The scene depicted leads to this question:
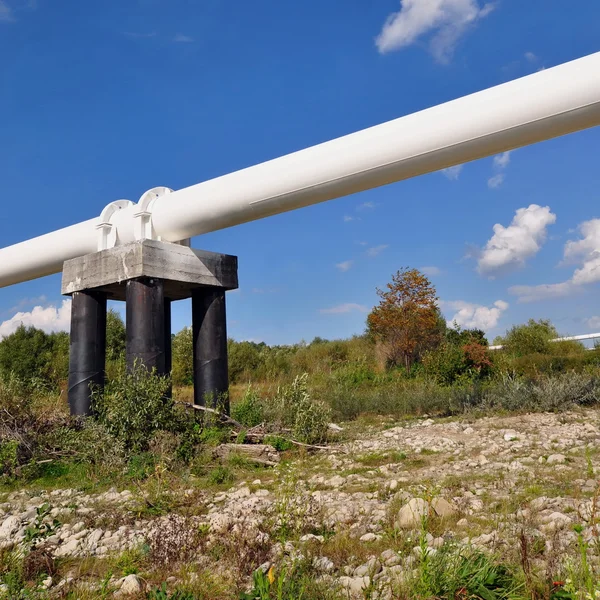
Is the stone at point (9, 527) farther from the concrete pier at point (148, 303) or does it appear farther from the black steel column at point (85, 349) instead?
the black steel column at point (85, 349)

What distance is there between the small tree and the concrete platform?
35.2 feet

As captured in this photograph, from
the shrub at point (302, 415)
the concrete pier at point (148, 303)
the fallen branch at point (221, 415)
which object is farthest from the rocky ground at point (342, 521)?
the concrete pier at point (148, 303)

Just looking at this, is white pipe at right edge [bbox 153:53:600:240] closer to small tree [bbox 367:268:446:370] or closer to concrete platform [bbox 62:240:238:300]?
concrete platform [bbox 62:240:238:300]

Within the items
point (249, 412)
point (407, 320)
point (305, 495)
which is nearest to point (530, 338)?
point (407, 320)

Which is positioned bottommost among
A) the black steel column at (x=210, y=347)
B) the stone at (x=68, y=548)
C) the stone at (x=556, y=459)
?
the stone at (x=68, y=548)

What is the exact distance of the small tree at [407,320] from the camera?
1864 centimetres

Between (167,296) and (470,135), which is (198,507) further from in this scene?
(167,296)

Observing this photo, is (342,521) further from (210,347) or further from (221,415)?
(210,347)

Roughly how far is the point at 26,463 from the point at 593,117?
7247 mm

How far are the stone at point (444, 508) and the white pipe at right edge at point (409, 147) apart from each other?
3752 mm

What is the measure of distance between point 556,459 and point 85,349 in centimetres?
655

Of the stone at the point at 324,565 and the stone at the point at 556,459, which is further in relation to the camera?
the stone at the point at 556,459

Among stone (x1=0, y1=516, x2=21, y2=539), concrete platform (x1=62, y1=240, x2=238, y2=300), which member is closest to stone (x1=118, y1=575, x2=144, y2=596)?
stone (x1=0, y1=516, x2=21, y2=539)

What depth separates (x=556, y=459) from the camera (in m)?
5.61
